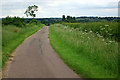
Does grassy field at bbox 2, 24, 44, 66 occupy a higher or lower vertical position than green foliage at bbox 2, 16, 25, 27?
lower

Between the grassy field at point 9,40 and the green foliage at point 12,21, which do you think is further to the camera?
the green foliage at point 12,21

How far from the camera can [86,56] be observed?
42.7 ft

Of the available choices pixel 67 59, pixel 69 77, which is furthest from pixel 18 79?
pixel 67 59

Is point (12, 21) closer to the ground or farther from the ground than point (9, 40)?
farther from the ground

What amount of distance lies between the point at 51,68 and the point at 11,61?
3363 mm

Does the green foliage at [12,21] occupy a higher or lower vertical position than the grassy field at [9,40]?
higher

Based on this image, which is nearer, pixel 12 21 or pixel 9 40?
pixel 9 40

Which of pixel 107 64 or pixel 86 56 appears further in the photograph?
pixel 86 56

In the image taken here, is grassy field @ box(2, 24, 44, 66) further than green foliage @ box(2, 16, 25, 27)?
No

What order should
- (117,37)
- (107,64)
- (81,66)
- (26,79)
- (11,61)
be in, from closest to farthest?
(26,79) < (107,64) < (81,66) < (11,61) < (117,37)

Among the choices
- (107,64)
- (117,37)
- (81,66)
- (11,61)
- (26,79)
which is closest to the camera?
(26,79)

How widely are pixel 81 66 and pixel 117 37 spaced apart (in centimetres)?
627

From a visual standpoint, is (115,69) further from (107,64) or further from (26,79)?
(26,79)

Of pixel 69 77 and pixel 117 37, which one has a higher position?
pixel 117 37
